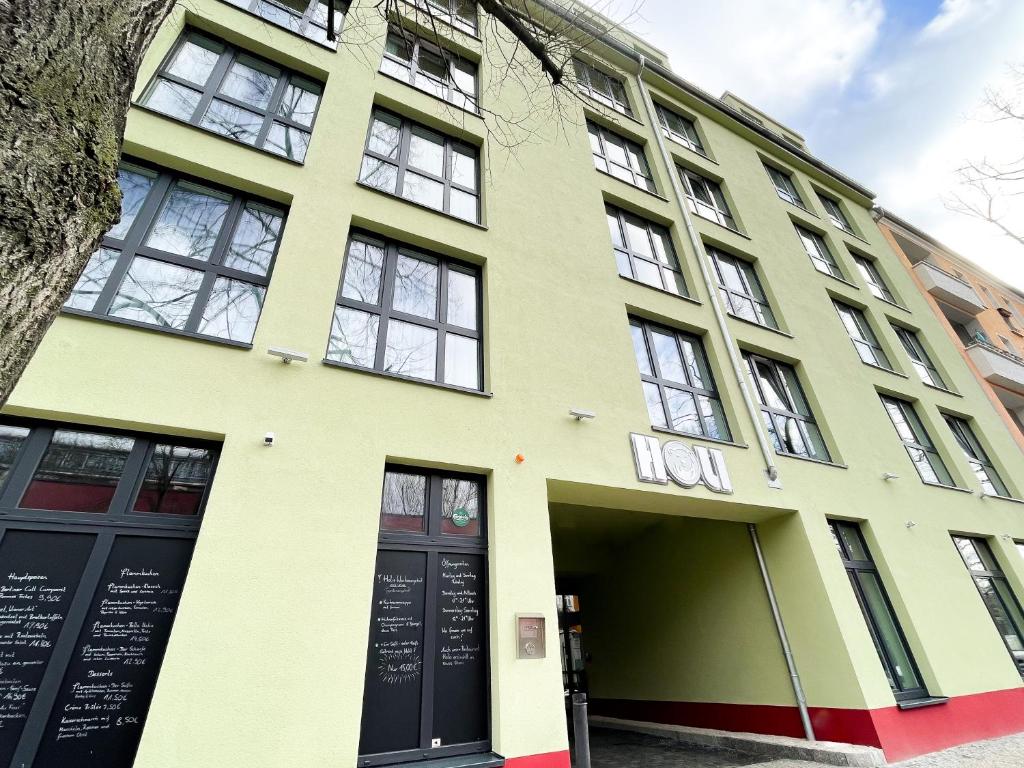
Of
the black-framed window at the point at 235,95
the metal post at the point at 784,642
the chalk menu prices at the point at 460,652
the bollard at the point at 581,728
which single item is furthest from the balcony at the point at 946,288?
the black-framed window at the point at 235,95

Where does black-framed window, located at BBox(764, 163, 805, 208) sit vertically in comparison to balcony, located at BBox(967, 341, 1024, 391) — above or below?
above

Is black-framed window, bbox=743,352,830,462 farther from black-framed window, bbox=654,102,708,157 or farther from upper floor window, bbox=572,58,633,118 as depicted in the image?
upper floor window, bbox=572,58,633,118

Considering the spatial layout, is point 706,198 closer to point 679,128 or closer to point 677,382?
point 679,128

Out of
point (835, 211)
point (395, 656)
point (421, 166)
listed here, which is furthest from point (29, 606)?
point (835, 211)

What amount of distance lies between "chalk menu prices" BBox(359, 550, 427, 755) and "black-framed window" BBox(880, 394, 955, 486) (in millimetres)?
9357

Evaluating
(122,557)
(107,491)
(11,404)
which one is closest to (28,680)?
(122,557)

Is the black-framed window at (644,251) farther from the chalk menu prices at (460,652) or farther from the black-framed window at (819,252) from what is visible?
the chalk menu prices at (460,652)

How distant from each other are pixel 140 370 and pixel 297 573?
2.08 metres

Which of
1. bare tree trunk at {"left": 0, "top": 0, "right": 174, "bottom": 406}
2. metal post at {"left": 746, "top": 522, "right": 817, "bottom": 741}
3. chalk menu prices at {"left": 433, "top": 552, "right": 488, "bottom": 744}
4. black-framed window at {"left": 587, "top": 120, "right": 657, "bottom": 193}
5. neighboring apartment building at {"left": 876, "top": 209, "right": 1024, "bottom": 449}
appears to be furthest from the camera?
neighboring apartment building at {"left": 876, "top": 209, "right": 1024, "bottom": 449}

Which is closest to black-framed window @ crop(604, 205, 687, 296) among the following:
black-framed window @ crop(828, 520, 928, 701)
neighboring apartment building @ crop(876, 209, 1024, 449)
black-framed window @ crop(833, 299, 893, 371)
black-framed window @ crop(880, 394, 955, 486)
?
black-framed window @ crop(833, 299, 893, 371)

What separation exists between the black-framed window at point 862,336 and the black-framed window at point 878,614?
15.2 feet

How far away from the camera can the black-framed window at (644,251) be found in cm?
820

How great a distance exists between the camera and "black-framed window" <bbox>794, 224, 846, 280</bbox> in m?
11.8

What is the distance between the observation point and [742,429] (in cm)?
691
